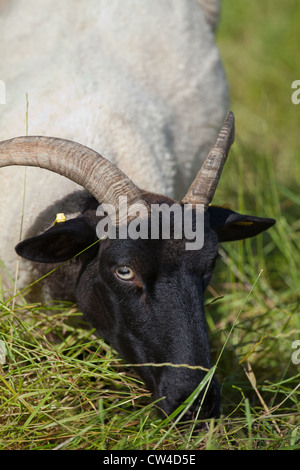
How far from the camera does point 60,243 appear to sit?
3.42 metres

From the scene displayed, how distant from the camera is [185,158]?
4.95 meters

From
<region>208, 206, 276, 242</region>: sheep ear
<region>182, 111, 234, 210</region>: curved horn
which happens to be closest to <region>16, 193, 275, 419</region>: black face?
<region>182, 111, 234, 210</region>: curved horn

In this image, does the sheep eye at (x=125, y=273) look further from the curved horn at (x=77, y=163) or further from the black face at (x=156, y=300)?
the curved horn at (x=77, y=163)

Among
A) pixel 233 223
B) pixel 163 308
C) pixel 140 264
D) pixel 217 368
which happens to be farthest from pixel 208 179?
pixel 217 368

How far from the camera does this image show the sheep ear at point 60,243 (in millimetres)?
3279

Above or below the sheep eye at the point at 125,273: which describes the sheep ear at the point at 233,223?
above

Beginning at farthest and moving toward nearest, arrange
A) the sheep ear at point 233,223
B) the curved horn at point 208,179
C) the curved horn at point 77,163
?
the sheep ear at point 233,223
the curved horn at point 208,179
the curved horn at point 77,163

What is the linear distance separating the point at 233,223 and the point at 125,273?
0.93 meters

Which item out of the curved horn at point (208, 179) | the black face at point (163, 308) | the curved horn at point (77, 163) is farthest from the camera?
the curved horn at point (208, 179)

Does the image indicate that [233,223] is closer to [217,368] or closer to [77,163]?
[217,368]

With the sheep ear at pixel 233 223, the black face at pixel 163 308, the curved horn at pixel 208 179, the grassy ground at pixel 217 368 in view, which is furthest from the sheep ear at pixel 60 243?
the sheep ear at pixel 233 223
